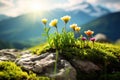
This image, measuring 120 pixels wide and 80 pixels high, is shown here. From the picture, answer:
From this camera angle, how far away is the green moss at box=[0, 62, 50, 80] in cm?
1057

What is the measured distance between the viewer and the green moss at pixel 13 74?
10.6 metres

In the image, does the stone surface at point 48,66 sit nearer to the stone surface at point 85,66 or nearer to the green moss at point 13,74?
the green moss at point 13,74

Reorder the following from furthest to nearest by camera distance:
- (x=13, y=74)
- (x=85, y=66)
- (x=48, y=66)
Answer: (x=85, y=66), (x=48, y=66), (x=13, y=74)

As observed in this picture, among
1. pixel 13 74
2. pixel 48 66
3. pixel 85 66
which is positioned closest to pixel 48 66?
pixel 48 66

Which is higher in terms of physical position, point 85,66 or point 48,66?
point 48,66

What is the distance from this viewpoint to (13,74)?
35.2 feet

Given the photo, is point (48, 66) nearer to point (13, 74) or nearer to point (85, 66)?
point (13, 74)

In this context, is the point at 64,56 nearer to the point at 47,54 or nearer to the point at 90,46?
the point at 47,54

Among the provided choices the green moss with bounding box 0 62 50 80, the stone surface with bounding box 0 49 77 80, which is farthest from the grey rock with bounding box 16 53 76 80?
the green moss with bounding box 0 62 50 80

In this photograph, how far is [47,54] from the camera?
515 inches

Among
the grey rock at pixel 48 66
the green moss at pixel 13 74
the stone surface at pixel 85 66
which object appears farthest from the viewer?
the stone surface at pixel 85 66

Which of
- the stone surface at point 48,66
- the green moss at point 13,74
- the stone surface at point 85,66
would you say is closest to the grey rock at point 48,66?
the stone surface at point 48,66

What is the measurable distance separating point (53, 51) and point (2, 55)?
9.48 ft

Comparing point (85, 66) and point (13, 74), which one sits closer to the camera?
point (13, 74)
